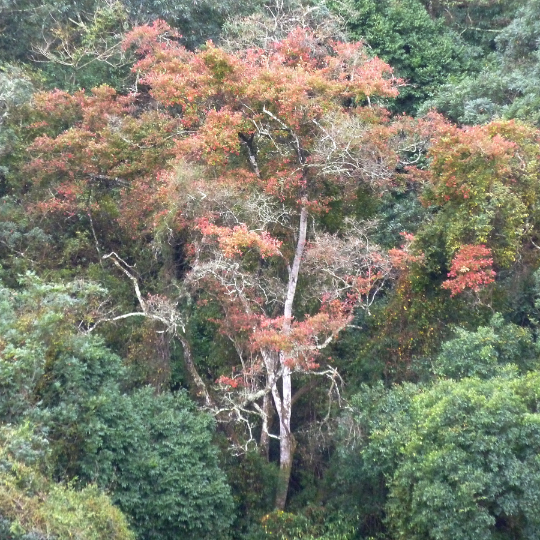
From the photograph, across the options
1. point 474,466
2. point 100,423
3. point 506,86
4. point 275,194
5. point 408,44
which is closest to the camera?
point 474,466

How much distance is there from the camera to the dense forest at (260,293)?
10.6 m

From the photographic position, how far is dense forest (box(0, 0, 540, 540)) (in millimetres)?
10625

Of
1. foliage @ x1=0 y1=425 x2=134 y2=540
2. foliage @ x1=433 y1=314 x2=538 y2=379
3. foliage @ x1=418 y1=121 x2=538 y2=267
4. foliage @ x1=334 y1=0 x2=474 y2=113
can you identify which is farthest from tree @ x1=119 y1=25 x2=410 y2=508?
foliage @ x1=334 y1=0 x2=474 y2=113

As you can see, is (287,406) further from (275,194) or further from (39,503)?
(39,503)

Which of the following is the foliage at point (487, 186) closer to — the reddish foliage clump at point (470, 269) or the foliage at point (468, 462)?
the reddish foliage clump at point (470, 269)

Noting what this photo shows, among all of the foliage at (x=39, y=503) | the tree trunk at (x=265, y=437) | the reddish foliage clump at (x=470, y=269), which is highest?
the reddish foliage clump at (x=470, y=269)

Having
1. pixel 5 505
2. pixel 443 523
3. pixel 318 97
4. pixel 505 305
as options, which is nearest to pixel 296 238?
pixel 318 97

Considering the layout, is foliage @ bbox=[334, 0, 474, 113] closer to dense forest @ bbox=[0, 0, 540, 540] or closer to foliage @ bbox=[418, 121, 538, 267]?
dense forest @ bbox=[0, 0, 540, 540]

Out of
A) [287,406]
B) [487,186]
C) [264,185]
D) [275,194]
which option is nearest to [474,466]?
[287,406]

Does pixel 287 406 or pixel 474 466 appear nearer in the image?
pixel 474 466

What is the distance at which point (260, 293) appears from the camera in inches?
537

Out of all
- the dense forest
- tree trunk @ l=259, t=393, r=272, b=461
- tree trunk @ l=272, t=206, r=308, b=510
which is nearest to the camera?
the dense forest

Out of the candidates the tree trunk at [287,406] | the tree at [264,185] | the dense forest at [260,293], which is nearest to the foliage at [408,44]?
the dense forest at [260,293]

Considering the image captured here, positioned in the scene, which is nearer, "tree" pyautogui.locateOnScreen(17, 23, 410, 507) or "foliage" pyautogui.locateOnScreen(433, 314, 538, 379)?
"foliage" pyautogui.locateOnScreen(433, 314, 538, 379)
